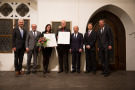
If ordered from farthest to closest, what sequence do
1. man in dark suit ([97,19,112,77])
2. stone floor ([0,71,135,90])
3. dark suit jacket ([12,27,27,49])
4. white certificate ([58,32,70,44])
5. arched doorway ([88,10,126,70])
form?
1. arched doorway ([88,10,126,70])
2. white certificate ([58,32,70,44])
3. dark suit jacket ([12,27,27,49])
4. man in dark suit ([97,19,112,77])
5. stone floor ([0,71,135,90])

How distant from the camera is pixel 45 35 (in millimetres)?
3717

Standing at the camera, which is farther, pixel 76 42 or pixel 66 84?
pixel 76 42

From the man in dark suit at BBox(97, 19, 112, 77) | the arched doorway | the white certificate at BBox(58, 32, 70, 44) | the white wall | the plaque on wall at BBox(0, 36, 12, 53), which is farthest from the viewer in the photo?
the arched doorway

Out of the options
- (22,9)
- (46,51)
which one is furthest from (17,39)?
(22,9)

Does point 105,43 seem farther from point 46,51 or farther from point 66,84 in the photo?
point 46,51

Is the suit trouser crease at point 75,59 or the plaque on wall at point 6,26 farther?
the plaque on wall at point 6,26

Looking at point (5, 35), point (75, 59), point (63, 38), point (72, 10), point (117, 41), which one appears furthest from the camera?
point (117, 41)

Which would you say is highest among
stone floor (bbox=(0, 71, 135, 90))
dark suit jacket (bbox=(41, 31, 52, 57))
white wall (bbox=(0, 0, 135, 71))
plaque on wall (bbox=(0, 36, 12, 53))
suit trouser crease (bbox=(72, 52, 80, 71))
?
white wall (bbox=(0, 0, 135, 71))

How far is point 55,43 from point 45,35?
446 mm

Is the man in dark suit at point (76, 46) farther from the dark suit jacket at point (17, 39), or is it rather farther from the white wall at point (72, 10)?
the dark suit jacket at point (17, 39)

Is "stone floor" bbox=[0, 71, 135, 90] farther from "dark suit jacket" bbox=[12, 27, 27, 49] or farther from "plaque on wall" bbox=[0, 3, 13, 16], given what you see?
"plaque on wall" bbox=[0, 3, 13, 16]

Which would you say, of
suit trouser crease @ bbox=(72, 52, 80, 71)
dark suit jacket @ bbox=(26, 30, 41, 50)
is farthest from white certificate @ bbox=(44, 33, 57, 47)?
suit trouser crease @ bbox=(72, 52, 80, 71)

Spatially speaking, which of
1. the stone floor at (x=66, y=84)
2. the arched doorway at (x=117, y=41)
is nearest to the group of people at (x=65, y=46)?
the stone floor at (x=66, y=84)

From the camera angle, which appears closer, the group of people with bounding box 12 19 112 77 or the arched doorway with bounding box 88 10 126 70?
the group of people with bounding box 12 19 112 77
